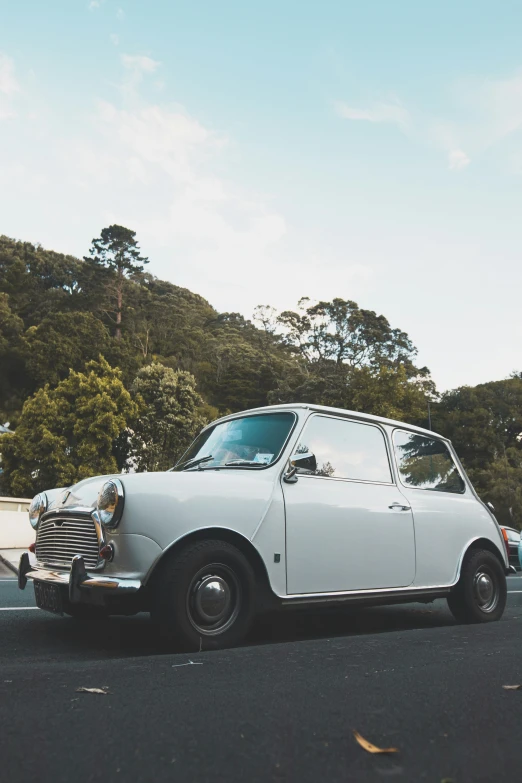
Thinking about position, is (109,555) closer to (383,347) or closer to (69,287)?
(383,347)

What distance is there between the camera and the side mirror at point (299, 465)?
16.5ft

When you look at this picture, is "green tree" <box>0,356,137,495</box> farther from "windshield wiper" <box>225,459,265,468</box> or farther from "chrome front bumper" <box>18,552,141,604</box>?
"chrome front bumper" <box>18,552,141,604</box>

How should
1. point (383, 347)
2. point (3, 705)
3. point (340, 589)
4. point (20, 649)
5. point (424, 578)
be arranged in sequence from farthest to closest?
point (383, 347) → point (424, 578) → point (340, 589) → point (20, 649) → point (3, 705)

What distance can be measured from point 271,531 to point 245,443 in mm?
909

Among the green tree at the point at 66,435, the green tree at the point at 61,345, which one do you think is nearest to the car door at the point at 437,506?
the green tree at the point at 66,435

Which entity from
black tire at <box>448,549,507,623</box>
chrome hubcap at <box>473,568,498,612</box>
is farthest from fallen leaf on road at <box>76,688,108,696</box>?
chrome hubcap at <box>473,568,498,612</box>

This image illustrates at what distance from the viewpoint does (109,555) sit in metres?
4.25

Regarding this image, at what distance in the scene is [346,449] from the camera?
568cm

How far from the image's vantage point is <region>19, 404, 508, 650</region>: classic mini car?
423 cm

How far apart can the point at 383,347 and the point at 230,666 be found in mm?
64865

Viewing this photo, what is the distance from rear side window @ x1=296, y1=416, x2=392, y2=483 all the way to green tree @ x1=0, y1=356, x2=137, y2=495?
33325 mm

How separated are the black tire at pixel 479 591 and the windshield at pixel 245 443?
2.17 m

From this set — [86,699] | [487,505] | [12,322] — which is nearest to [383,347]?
[12,322]

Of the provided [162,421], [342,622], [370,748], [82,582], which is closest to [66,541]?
[82,582]
